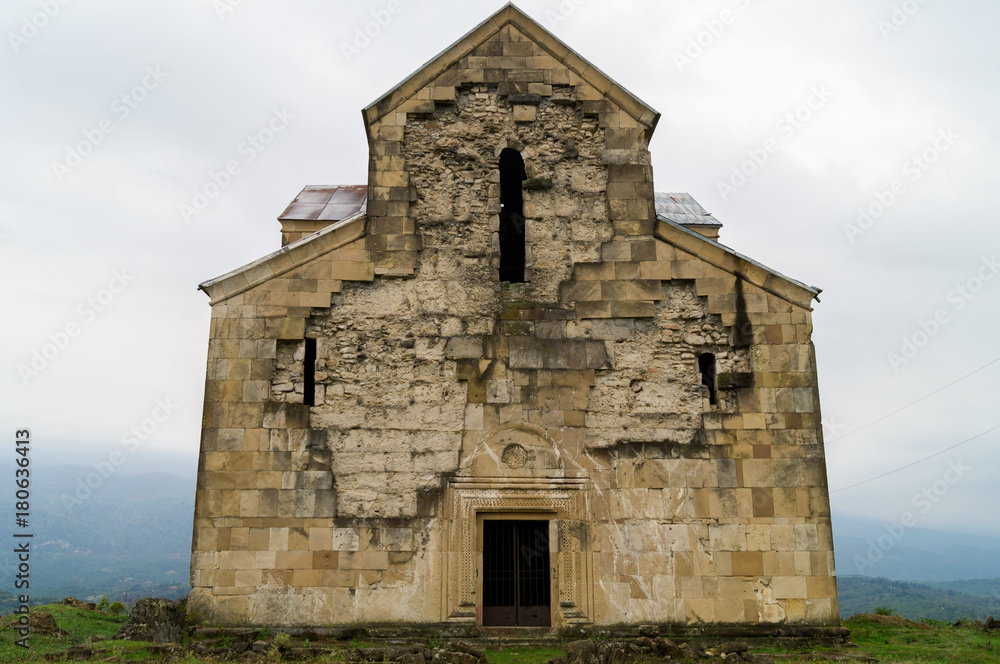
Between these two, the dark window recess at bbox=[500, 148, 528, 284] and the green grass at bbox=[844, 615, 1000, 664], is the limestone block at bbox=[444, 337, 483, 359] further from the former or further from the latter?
the green grass at bbox=[844, 615, 1000, 664]

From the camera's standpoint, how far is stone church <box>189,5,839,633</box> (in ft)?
32.3

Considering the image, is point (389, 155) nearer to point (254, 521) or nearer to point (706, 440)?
point (254, 521)

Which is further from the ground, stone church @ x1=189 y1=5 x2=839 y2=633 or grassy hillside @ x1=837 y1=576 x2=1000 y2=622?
stone church @ x1=189 y1=5 x2=839 y2=633

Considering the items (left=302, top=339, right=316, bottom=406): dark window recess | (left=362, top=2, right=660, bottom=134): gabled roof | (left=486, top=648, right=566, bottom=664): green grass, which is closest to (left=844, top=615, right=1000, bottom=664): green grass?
(left=486, top=648, right=566, bottom=664): green grass

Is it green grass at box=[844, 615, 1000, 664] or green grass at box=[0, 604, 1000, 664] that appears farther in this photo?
green grass at box=[844, 615, 1000, 664]

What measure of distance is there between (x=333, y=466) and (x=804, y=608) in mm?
6948

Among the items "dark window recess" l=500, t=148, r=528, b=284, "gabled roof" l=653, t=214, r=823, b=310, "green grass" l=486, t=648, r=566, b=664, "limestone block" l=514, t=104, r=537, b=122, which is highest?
"limestone block" l=514, t=104, r=537, b=122

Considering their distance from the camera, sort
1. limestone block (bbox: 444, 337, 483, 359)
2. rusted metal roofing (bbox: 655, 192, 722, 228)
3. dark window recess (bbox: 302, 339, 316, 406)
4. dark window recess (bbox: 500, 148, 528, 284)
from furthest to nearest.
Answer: rusted metal roofing (bbox: 655, 192, 722, 228) → dark window recess (bbox: 500, 148, 528, 284) → limestone block (bbox: 444, 337, 483, 359) → dark window recess (bbox: 302, 339, 316, 406)

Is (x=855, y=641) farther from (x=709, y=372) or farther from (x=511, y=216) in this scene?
(x=511, y=216)

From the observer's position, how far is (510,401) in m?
10.4

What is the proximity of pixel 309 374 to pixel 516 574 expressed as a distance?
168 inches

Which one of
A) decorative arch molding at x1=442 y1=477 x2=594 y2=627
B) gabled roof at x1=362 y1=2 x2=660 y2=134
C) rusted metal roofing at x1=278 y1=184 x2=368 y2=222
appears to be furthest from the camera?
rusted metal roofing at x1=278 y1=184 x2=368 y2=222

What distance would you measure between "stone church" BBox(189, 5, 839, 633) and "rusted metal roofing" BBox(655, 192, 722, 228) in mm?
5657

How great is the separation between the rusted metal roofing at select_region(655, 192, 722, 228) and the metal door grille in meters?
8.90
